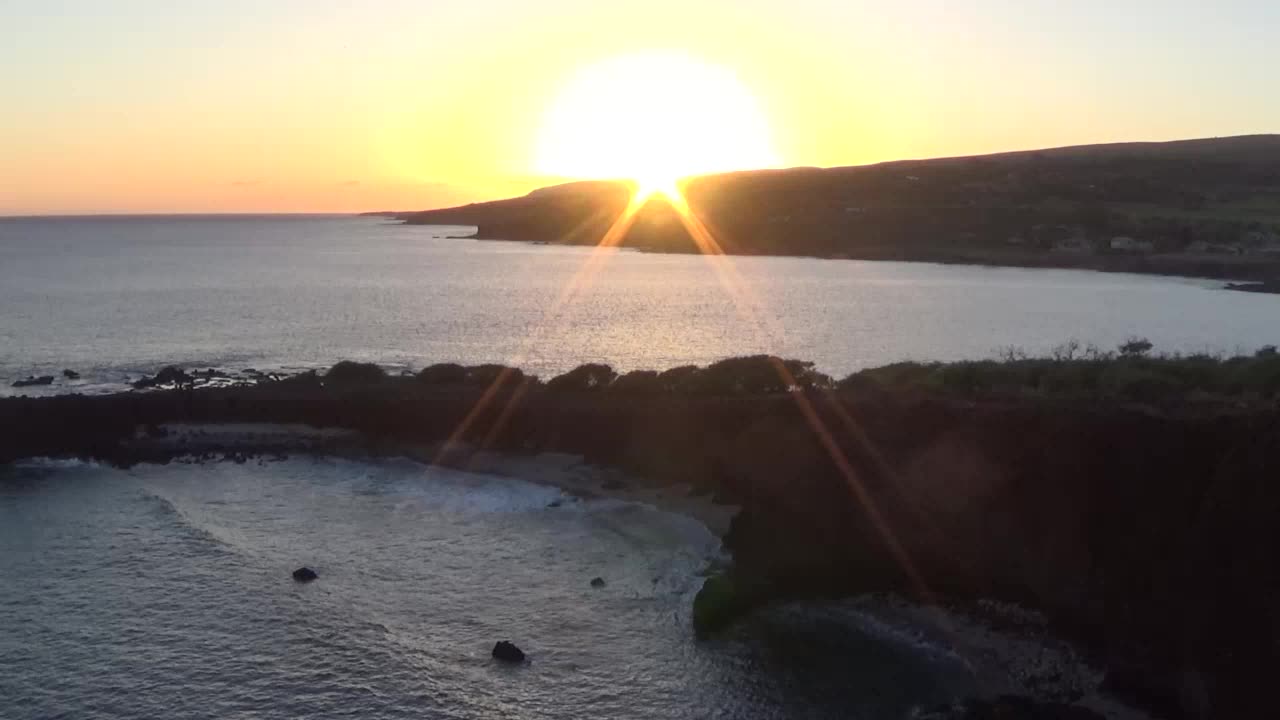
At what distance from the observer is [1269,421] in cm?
2194

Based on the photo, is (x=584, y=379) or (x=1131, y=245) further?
(x=1131, y=245)

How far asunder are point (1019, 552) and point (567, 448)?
1888 centimetres

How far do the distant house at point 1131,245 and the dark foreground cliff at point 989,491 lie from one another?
262 feet

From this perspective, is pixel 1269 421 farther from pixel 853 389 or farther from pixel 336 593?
pixel 336 593

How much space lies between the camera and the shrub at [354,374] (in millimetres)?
48656

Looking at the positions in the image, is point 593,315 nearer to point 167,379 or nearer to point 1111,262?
point 167,379

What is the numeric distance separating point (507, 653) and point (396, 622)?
339 centimetres

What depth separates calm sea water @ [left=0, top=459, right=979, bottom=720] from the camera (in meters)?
19.8

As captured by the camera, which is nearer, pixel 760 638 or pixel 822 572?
pixel 760 638

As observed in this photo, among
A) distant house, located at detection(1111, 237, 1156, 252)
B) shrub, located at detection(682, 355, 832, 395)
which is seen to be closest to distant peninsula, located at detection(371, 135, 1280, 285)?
distant house, located at detection(1111, 237, 1156, 252)

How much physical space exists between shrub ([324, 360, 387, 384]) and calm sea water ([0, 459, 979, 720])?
49.4 ft

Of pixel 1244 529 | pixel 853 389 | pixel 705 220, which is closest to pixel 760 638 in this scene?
pixel 1244 529

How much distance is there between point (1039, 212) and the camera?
122500 millimetres

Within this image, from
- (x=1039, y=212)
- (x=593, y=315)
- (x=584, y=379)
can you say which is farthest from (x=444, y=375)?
(x=1039, y=212)
